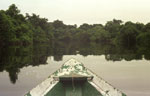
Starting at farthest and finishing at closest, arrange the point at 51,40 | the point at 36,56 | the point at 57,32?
the point at 57,32 < the point at 51,40 < the point at 36,56

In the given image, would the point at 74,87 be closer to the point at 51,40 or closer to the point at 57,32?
the point at 51,40

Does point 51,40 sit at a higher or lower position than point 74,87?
higher

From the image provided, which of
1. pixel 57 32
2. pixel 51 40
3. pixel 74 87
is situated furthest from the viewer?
pixel 57 32

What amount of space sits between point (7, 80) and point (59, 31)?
76614 mm

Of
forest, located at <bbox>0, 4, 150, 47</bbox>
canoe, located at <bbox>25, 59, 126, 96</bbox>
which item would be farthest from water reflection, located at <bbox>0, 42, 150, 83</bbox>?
canoe, located at <bbox>25, 59, 126, 96</bbox>

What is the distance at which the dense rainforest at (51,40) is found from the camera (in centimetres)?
2810

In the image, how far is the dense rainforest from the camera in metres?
28.1

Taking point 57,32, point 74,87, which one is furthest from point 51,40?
point 74,87

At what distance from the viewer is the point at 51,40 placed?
262 ft

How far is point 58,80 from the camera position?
22.1 feet

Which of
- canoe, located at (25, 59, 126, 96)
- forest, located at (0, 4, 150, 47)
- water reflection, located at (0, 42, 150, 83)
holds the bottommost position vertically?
canoe, located at (25, 59, 126, 96)

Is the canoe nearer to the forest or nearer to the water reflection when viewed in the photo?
the water reflection

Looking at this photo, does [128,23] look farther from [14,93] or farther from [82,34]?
[14,93]

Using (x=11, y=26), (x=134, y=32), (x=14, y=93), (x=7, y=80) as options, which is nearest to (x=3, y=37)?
(x=11, y=26)
